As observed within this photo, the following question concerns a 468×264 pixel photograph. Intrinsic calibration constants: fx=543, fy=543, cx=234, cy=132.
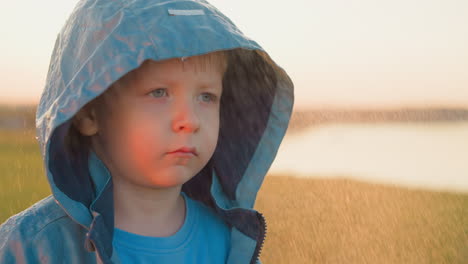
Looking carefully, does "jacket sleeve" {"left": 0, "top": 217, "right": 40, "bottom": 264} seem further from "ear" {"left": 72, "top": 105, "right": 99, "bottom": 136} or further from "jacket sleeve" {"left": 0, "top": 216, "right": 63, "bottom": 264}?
"ear" {"left": 72, "top": 105, "right": 99, "bottom": 136}

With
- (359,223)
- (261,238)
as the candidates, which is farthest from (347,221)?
(261,238)

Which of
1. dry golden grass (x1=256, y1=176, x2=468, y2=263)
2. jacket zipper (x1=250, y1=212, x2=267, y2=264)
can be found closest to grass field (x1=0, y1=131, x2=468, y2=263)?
dry golden grass (x1=256, y1=176, x2=468, y2=263)

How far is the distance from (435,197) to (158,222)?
4259 mm

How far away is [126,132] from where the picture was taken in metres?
1.63

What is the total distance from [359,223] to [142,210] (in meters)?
2.99

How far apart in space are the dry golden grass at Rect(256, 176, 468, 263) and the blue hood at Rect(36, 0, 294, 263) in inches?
71.8

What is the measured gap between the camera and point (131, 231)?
5.69 feet

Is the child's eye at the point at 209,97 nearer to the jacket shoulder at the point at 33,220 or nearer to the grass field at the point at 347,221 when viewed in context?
the jacket shoulder at the point at 33,220

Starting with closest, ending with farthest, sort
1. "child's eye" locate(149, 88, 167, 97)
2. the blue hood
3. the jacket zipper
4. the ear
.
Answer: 1. the blue hood
2. "child's eye" locate(149, 88, 167, 97)
3. the ear
4. the jacket zipper

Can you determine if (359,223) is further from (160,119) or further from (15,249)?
(15,249)

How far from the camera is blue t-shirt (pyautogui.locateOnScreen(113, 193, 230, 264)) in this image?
1.70 meters

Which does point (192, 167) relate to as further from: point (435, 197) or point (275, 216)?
point (435, 197)

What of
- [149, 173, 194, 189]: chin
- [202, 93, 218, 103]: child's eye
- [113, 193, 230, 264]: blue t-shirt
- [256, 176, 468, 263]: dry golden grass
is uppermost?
[202, 93, 218, 103]: child's eye

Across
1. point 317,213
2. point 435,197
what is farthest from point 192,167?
point 435,197
